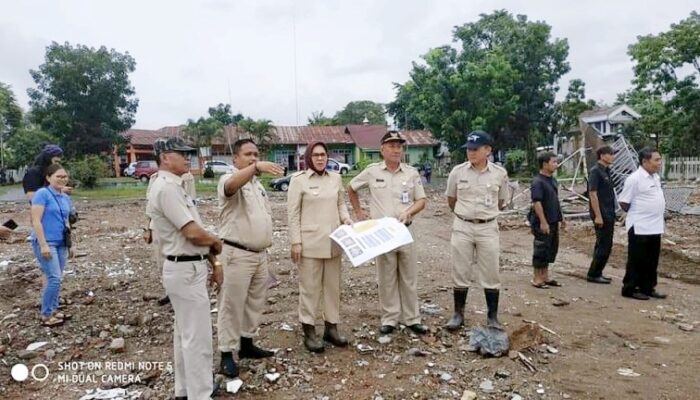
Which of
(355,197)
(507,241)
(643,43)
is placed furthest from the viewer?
(643,43)

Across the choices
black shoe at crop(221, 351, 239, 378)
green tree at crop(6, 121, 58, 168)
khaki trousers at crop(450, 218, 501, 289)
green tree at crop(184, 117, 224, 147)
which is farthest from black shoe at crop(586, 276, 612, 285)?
green tree at crop(6, 121, 58, 168)

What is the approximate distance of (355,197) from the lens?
186 inches

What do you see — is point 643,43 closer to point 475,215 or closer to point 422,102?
point 422,102

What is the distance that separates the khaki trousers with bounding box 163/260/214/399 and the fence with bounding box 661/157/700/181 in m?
26.4

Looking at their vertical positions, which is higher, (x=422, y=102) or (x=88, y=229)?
(x=422, y=102)

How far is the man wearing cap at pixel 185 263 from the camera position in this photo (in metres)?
3.05

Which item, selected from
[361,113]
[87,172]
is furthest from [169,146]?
[361,113]

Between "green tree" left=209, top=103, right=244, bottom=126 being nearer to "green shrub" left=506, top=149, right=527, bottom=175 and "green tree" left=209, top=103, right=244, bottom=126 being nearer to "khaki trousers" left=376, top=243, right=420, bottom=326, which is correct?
"green shrub" left=506, top=149, right=527, bottom=175

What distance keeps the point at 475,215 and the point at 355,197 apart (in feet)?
3.60

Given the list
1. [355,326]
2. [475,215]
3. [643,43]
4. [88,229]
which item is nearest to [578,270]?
[475,215]

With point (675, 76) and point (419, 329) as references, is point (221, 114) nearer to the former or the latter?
point (675, 76)

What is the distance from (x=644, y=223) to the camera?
5625 mm

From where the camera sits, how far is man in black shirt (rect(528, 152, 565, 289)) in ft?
20.0

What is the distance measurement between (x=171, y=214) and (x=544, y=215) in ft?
15.2
